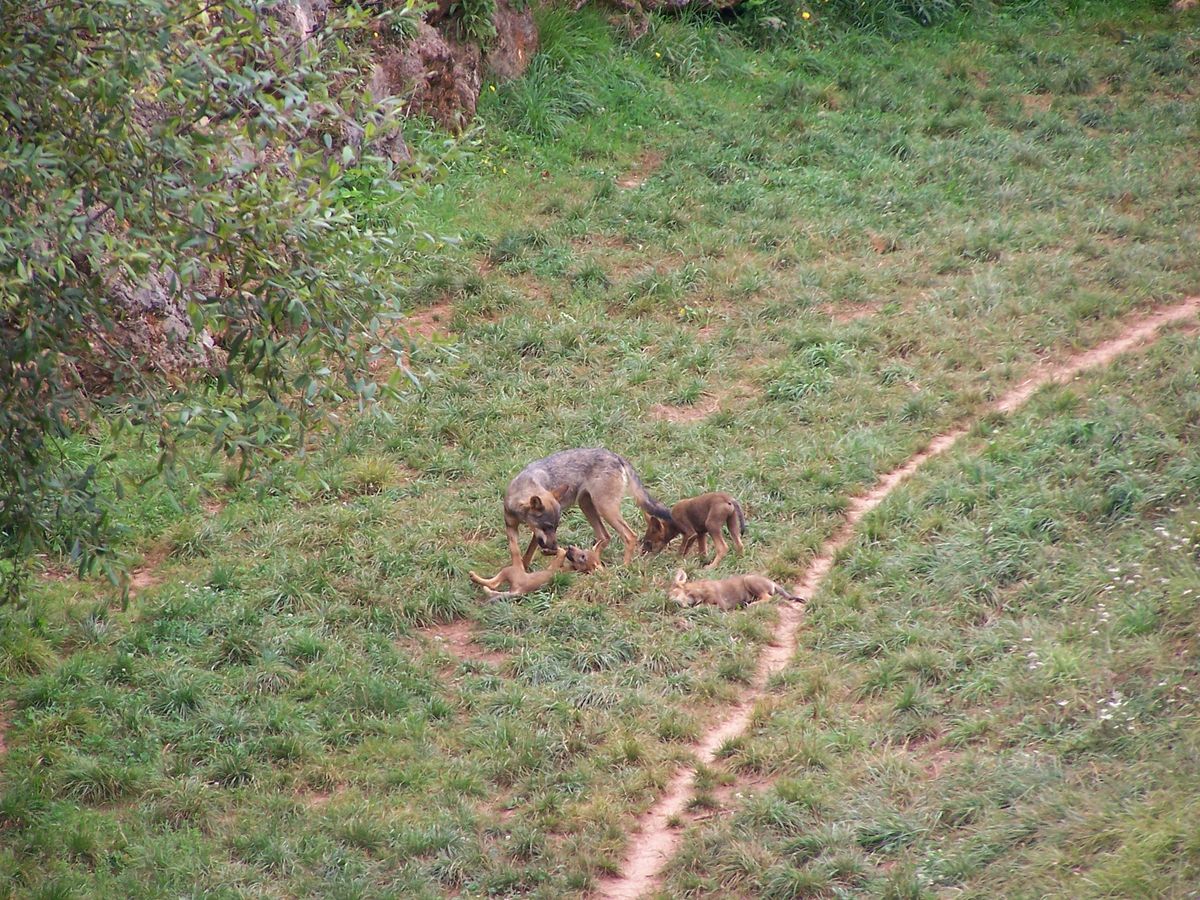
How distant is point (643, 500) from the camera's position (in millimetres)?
11633

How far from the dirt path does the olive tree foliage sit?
3347mm

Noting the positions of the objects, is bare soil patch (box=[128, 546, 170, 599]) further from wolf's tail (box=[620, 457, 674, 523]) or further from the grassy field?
wolf's tail (box=[620, 457, 674, 523])

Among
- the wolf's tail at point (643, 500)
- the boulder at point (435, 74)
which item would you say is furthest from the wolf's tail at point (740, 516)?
the boulder at point (435, 74)

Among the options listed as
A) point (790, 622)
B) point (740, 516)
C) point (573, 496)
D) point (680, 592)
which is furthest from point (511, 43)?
point (790, 622)

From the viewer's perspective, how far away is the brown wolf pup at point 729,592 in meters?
10.7

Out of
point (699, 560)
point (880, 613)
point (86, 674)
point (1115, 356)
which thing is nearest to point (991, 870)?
point (880, 613)

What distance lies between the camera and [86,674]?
395 inches

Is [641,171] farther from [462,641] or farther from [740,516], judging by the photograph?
[462,641]

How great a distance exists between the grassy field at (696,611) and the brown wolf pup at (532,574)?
0.75 feet

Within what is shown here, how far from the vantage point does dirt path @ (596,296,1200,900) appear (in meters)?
8.14

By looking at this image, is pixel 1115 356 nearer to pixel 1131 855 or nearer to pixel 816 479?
pixel 816 479

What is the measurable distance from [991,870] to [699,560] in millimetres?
4776

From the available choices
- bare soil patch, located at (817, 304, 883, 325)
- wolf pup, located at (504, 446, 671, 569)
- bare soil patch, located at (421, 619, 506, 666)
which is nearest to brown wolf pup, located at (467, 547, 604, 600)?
wolf pup, located at (504, 446, 671, 569)

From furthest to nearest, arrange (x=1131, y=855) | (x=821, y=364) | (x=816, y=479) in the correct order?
(x=821, y=364), (x=816, y=479), (x=1131, y=855)
